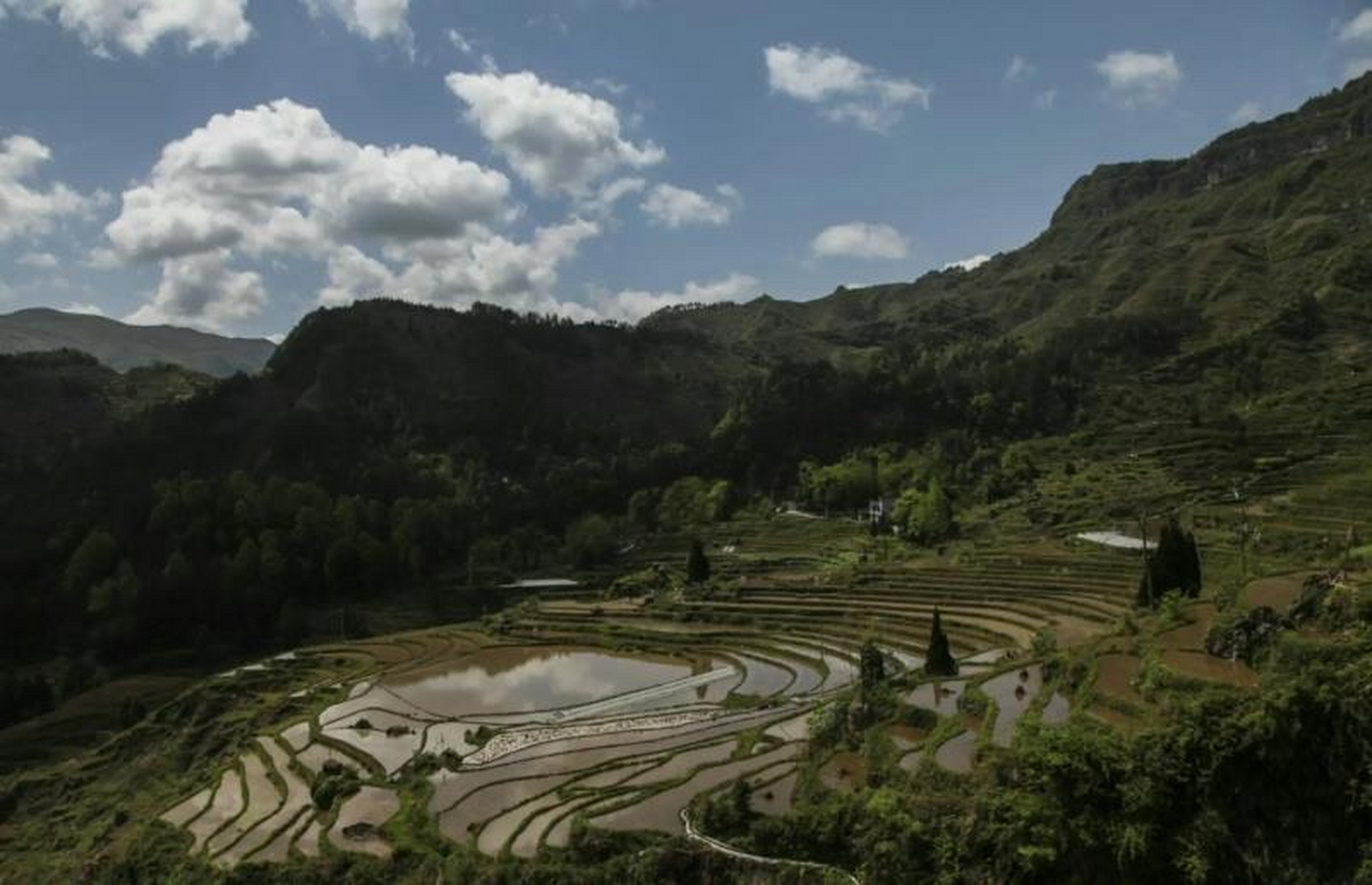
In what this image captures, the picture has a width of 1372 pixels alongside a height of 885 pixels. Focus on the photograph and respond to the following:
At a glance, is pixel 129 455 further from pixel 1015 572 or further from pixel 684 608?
pixel 1015 572

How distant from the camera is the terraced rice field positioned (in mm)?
35125

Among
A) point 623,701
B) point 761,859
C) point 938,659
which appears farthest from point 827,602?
point 761,859

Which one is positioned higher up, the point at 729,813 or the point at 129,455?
the point at 129,455

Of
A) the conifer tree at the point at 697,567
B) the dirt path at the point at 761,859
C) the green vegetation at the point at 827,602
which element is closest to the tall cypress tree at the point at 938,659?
the green vegetation at the point at 827,602

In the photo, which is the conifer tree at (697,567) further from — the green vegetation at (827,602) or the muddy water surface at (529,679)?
the muddy water surface at (529,679)

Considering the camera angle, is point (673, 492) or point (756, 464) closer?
point (673, 492)

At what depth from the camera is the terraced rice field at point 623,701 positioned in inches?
1383

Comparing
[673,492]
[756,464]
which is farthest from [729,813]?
[756,464]

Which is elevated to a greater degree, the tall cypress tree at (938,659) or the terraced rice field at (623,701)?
the tall cypress tree at (938,659)

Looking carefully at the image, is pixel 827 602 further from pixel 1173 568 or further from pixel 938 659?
pixel 938 659

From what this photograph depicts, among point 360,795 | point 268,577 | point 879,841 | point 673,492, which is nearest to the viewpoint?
point 879,841

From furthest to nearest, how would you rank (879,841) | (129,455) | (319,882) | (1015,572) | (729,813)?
(129,455), (1015,572), (319,882), (729,813), (879,841)

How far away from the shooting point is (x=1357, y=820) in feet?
69.2

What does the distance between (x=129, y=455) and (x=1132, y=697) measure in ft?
571
